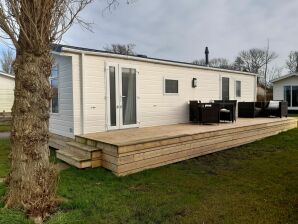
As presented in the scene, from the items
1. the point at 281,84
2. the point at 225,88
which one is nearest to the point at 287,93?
the point at 281,84

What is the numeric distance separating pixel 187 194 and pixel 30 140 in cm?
224

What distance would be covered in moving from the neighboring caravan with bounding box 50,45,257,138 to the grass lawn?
186 cm

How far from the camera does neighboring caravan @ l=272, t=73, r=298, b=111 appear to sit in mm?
18859

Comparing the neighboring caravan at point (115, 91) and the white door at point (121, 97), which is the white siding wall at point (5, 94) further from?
the white door at point (121, 97)

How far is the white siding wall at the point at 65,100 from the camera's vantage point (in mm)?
6531

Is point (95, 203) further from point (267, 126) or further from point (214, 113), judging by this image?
point (267, 126)

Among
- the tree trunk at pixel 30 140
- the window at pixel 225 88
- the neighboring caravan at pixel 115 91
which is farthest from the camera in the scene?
the window at pixel 225 88

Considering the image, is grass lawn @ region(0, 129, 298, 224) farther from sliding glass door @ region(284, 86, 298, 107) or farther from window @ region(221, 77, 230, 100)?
sliding glass door @ region(284, 86, 298, 107)

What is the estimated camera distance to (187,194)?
3.87 m

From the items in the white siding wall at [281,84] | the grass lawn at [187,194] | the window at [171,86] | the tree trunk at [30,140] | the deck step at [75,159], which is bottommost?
the grass lawn at [187,194]

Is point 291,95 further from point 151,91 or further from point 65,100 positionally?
point 65,100

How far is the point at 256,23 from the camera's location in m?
16.3

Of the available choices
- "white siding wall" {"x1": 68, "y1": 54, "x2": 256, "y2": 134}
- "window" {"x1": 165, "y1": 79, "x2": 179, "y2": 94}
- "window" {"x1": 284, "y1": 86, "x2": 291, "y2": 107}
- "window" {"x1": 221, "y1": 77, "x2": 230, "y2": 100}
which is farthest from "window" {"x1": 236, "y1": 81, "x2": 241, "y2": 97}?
"window" {"x1": 284, "y1": 86, "x2": 291, "y2": 107}

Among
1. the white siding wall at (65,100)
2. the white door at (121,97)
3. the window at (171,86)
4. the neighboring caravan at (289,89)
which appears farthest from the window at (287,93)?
the white siding wall at (65,100)
